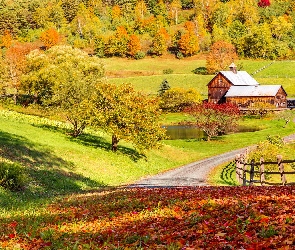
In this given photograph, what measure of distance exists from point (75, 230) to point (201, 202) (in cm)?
436

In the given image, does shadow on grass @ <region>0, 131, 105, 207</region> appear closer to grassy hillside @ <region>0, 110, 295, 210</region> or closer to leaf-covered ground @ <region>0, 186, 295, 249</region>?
grassy hillside @ <region>0, 110, 295, 210</region>

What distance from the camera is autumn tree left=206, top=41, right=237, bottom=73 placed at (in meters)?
149

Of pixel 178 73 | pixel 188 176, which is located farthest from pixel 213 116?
pixel 178 73

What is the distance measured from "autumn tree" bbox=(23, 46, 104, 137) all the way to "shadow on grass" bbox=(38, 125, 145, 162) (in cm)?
134

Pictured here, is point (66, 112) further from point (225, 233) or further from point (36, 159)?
point (225, 233)

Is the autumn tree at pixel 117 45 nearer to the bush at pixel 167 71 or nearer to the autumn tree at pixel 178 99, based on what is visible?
the bush at pixel 167 71

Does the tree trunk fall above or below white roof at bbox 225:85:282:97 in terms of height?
below

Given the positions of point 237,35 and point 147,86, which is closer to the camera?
point 147,86

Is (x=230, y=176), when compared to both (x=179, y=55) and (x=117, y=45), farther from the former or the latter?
(x=117, y=45)

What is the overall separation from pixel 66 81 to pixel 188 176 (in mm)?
19482

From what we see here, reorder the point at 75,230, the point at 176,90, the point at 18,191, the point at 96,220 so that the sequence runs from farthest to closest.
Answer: the point at 176,90, the point at 18,191, the point at 96,220, the point at 75,230

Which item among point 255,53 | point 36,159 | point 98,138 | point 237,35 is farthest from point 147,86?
point 36,159

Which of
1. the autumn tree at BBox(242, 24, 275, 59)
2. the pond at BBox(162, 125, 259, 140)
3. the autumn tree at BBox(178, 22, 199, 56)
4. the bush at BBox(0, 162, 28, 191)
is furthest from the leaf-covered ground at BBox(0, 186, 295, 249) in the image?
the autumn tree at BBox(178, 22, 199, 56)

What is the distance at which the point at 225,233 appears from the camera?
998 cm
